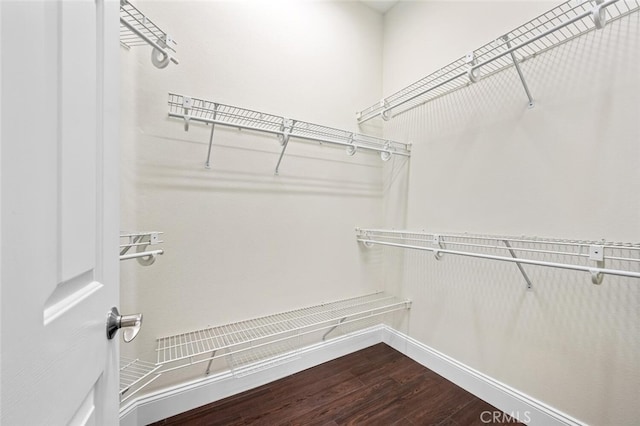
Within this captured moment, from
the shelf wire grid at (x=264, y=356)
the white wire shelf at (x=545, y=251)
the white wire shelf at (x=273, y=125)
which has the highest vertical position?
the white wire shelf at (x=273, y=125)

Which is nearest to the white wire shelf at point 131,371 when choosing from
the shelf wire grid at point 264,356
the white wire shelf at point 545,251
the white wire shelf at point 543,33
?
the shelf wire grid at point 264,356

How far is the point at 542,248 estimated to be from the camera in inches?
49.9

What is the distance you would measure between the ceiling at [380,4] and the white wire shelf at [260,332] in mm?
2447

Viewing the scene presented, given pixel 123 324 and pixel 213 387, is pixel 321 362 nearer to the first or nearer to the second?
pixel 213 387

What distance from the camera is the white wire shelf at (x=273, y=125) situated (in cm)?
134

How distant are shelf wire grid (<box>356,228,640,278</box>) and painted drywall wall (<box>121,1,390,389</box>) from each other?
0.42 meters

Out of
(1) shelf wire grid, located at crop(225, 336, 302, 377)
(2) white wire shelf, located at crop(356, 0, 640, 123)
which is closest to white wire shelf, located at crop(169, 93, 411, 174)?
(2) white wire shelf, located at crop(356, 0, 640, 123)

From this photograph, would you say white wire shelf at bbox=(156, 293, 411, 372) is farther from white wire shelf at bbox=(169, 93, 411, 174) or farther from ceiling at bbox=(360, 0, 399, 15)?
ceiling at bbox=(360, 0, 399, 15)

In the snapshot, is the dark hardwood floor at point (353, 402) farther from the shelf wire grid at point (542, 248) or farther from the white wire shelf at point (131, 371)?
the shelf wire grid at point (542, 248)

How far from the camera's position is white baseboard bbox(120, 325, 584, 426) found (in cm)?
125

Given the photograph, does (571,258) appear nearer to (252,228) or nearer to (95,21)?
(252,228)

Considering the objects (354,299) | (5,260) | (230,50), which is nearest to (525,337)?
(354,299)

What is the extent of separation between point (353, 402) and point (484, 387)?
773 millimetres

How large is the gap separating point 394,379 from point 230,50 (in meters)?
2.34
